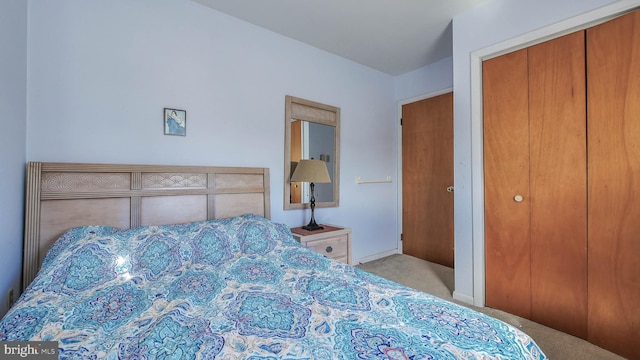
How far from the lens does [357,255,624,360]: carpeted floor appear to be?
5.41 feet

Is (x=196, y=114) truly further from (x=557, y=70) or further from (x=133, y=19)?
(x=557, y=70)

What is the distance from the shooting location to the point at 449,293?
2467mm

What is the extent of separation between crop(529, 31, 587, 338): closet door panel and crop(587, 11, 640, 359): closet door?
54 mm

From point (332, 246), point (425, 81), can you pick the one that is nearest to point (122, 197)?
point (332, 246)

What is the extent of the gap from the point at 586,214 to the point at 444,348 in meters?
1.76

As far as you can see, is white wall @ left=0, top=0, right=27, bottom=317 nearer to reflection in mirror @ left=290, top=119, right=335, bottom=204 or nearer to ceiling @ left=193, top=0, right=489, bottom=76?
ceiling @ left=193, top=0, right=489, bottom=76

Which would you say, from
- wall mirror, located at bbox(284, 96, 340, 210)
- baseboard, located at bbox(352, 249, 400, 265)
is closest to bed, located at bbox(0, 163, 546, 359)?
wall mirror, located at bbox(284, 96, 340, 210)

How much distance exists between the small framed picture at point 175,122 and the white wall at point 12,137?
731 millimetres

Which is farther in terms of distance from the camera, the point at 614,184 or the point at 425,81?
the point at 425,81

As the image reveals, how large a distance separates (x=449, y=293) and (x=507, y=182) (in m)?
1.15

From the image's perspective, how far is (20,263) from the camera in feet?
4.89

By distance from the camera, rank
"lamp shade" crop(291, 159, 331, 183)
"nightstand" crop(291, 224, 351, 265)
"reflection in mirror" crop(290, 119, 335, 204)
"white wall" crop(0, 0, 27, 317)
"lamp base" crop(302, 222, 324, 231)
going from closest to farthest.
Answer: "white wall" crop(0, 0, 27, 317) → "nightstand" crop(291, 224, 351, 265) → "lamp shade" crop(291, 159, 331, 183) → "lamp base" crop(302, 222, 324, 231) → "reflection in mirror" crop(290, 119, 335, 204)

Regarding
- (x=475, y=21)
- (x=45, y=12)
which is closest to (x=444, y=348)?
(x=475, y=21)

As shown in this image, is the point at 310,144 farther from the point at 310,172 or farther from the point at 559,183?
the point at 559,183
